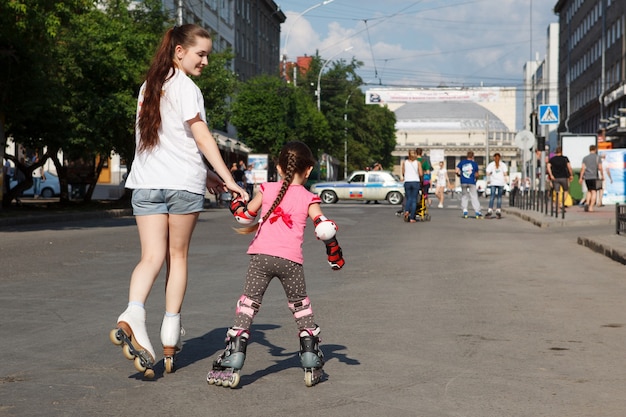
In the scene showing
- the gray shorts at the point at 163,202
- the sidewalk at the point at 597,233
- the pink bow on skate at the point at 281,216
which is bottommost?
the sidewalk at the point at 597,233

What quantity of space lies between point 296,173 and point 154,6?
30169 millimetres

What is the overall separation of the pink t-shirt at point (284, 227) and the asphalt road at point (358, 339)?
0.69 metres

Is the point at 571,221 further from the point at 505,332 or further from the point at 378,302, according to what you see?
the point at 505,332

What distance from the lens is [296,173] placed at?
17.8 feet

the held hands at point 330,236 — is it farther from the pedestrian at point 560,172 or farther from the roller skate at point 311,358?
the pedestrian at point 560,172

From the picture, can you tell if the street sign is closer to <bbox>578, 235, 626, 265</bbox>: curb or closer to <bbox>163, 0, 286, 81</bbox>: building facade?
<bbox>578, 235, 626, 265</bbox>: curb

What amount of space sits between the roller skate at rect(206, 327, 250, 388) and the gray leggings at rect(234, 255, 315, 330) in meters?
0.06

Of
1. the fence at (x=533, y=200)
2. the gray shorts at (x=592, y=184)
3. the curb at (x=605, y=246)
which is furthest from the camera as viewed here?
the fence at (x=533, y=200)

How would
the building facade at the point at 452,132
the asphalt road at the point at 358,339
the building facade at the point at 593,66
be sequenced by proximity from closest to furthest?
the asphalt road at the point at 358,339
the building facade at the point at 593,66
the building facade at the point at 452,132

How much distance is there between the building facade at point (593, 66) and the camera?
68250mm

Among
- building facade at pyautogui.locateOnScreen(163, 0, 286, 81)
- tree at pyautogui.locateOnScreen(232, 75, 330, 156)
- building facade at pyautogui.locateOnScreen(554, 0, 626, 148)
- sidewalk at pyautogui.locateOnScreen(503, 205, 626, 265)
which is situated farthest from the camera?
building facade at pyautogui.locateOnScreen(554, 0, 626, 148)

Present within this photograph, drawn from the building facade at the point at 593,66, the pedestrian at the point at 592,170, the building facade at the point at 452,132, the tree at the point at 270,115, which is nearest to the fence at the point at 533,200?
the pedestrian at the point at 592,170

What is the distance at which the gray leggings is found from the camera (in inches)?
209

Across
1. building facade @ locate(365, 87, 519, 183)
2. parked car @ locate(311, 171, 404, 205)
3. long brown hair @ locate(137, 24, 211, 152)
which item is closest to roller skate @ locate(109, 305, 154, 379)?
long brown hair @ locate(137, 24, 211, 152)
